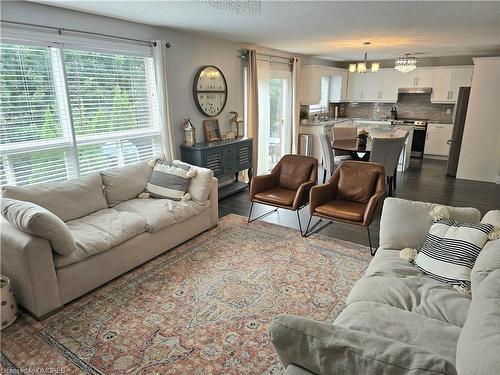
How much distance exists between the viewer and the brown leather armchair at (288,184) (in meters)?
3.80

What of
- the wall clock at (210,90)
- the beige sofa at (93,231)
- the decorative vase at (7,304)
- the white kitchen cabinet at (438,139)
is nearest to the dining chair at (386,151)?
the wall clock at (210,90)

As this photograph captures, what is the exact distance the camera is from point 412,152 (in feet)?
26.4

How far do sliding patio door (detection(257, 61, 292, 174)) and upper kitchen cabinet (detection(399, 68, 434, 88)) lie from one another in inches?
128

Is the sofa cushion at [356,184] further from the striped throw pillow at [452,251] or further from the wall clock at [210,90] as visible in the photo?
the wall clock at [210,90]

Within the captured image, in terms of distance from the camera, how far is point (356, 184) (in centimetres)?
369

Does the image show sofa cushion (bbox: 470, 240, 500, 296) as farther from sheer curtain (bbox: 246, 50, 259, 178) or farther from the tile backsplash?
the tile backsplash

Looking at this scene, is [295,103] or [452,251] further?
[295,103]

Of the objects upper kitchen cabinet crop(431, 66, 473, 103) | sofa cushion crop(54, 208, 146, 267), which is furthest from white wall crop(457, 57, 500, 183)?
sofa cushion crop(54, 208, 146, 267)

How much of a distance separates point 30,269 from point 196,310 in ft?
3.81

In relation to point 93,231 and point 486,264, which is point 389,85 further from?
point 93,231

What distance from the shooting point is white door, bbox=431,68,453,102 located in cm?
760

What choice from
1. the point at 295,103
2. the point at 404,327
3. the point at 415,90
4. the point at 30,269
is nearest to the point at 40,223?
the point at 30,269

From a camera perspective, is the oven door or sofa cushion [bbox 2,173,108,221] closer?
sofa cushion [bbox 2,173,108,221]

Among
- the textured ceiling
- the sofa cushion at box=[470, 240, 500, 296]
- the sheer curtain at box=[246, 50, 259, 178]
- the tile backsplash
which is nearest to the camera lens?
the sofa cushion at box=[470, 240, 500, 296]
